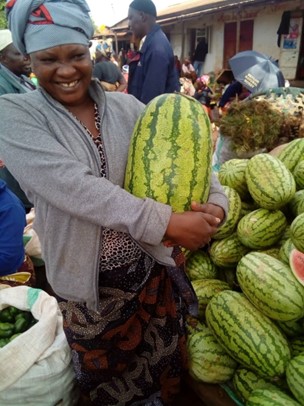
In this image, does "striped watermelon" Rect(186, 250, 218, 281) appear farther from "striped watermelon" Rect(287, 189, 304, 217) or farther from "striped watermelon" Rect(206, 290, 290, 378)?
"striped watermelon" Rect(287, 189, 304, 217)

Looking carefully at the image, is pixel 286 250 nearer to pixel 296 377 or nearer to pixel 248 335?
pixel 248 335

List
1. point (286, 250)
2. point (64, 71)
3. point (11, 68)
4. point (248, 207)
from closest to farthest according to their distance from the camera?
point (64, 71) → point (286, 250) → point (248, 207) → point (11, 68)

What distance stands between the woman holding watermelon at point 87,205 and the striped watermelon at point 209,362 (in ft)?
1.04

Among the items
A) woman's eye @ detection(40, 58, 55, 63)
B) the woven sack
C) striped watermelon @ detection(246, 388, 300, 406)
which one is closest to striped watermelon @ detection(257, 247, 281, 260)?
striped watermelon @ detection(246, 388, 300, 406)

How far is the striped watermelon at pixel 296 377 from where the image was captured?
1.74 metres

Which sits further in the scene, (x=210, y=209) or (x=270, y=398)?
(x=270, y=398)

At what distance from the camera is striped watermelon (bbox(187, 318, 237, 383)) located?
2139 millimetres

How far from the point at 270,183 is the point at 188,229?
1110 mm

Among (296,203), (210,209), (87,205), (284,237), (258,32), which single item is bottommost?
(284,237)

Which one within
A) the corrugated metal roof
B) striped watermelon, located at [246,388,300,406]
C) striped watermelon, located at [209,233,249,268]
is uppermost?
the corrugated metal roof

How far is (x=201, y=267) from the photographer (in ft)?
8.57

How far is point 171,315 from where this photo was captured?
218cm

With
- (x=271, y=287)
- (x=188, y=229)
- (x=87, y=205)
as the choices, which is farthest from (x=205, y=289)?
(x=87, y=205)

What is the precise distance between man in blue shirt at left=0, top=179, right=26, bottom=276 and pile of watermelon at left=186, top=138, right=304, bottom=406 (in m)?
1.44
